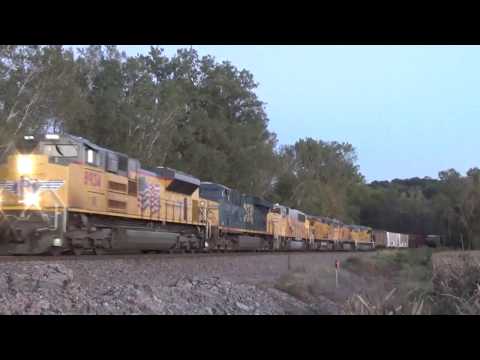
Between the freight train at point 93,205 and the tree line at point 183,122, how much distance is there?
32.6ft

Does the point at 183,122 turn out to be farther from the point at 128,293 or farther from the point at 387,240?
the point at 128,293

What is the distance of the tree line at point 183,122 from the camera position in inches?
1278

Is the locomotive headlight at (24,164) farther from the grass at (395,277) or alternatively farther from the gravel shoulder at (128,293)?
the grass at (395,277)

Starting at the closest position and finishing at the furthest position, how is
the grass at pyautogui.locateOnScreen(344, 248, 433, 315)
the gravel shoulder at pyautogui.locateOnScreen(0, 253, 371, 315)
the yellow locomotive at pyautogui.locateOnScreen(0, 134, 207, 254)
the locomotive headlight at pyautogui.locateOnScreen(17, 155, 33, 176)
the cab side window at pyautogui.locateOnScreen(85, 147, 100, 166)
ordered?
the grass at pyautogui.locateOnScreen(344, 248, 433, 315), the gravel shoulder at pyautogui.locateOnScreen(0, 253, 371, 315), the yellow locomotive at pyautogui.locateOnScreen(0, 134, 207, 254), the locomotive headlight at pyautogui.locateOnScreen(17, 155, 33, 176), the cab side window at pyautogui.locateOnScreen(85, 147, 100, 166)

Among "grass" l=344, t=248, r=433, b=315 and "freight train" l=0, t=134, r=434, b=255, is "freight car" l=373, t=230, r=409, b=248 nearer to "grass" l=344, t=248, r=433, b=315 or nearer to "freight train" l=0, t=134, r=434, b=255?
"grass" l=344, t=248, r=433, b=315

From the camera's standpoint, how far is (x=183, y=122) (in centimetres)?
5700

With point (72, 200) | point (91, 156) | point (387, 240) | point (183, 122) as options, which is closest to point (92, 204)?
point (72, 200)

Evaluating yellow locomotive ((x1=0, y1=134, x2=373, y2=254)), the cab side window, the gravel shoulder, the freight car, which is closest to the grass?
the gravel shoulder

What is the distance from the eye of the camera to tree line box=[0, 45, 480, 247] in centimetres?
3247

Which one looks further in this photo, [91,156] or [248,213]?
[248,213]

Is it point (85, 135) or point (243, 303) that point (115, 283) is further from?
point (85, 135)

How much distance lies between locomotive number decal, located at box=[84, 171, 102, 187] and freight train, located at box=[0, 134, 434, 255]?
1.2 inches

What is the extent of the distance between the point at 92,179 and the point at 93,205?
0.76m

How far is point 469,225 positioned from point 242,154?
27.0 m
